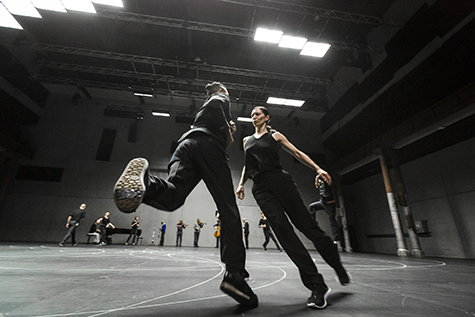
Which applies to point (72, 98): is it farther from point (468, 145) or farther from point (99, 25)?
point (468, 145)

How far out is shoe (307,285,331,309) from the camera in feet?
4.17

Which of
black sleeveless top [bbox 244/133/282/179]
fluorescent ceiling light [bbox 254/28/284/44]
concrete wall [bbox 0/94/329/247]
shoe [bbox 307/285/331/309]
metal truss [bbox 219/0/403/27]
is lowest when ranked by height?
shoe [bbox 307/285/331/309]

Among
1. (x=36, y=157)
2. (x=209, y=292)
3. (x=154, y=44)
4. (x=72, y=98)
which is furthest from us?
(x=72, y=98)

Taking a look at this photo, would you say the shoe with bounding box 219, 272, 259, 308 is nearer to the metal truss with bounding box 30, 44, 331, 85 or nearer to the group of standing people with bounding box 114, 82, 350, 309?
the group of standing people with bounding box 114, 82, 350, 309

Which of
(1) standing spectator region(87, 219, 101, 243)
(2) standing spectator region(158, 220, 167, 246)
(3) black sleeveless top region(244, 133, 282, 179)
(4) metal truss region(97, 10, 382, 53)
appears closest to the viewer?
(3) black sleeveless top region(244, 133, 282, 179)

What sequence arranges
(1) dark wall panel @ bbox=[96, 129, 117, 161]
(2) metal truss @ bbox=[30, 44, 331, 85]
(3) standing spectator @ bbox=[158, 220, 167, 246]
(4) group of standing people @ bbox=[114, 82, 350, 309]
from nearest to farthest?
(4) group of standing people @ bbox=[114, 82, 350, 309] < (2) metal truss @ bbox=[30, 44, 331, 85] < (3) standing spectator @ bbox=[158, 220, 167, 246] < (1) dark wall panel @ bbox=[96, 129, 117, 161]

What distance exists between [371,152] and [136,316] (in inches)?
506

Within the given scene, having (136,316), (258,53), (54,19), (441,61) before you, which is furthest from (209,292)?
(54,19)

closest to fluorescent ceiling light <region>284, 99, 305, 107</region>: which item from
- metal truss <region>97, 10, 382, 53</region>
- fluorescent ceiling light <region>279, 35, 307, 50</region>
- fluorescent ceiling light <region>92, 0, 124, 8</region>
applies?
metal truss <region>97, 10, 382, 53</region>

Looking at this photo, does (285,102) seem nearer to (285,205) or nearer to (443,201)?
(443,201)

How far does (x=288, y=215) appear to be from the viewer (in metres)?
1.71

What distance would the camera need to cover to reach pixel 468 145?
9141 mm

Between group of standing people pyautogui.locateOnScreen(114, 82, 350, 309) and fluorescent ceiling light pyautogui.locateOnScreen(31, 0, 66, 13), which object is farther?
fluorescent ceiling light pyautogui.locateOnScreen(31, 0, 66, 13)

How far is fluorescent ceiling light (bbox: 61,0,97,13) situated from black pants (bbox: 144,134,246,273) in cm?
963
